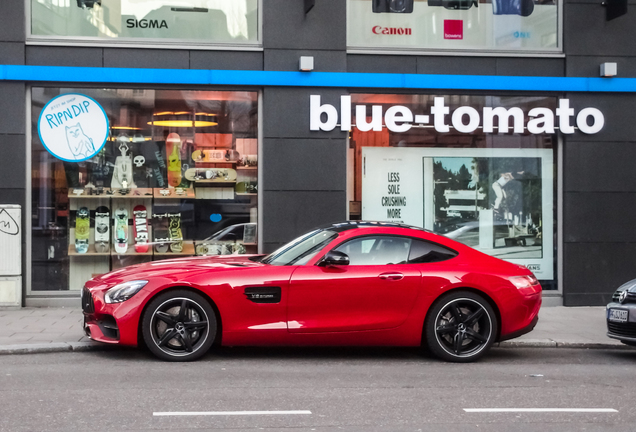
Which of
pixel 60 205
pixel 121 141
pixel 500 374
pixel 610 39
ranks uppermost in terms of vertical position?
pixel 610 39

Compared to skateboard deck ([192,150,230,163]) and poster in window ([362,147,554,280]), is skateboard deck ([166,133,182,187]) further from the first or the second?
poster in window ([362,147,554,280])

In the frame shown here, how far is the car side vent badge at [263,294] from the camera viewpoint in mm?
7973

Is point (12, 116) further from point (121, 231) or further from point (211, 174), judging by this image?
point (211, 174)

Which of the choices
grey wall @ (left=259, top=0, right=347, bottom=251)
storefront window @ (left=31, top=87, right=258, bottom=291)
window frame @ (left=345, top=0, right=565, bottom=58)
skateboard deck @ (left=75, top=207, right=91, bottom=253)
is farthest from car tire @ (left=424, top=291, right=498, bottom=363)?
skateboard deck @ (left=75, top=207, right=91, bottom=253)

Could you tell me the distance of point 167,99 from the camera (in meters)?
12.6

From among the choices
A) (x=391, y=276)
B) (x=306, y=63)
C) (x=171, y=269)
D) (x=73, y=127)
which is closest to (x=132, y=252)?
(x=73, y=127)

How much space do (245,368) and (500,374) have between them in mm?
2510

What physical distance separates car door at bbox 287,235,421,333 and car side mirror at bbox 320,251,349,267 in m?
0.06

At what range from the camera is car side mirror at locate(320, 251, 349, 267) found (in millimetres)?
8070

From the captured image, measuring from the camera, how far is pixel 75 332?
378 inches

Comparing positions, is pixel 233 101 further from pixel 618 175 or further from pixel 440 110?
pixel 618 175

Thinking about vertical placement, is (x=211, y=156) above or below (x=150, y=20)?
below

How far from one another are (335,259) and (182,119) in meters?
5.52

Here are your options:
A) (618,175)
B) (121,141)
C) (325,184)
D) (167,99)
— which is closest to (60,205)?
(121,141)
